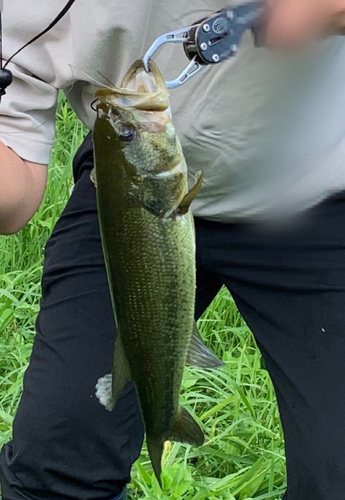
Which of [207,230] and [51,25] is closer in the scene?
[51,25]

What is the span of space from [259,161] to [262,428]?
109cm

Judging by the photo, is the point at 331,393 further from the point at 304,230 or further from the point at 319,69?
the point at 319,69

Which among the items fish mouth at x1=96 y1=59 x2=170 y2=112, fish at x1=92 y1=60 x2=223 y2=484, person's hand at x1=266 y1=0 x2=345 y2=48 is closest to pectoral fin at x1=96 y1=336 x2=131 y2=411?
fish at x1=92 y1=60 x2=223 y2=484

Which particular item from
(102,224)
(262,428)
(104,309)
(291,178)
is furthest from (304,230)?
(262,428)

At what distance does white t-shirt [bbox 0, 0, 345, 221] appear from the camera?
1762 mm

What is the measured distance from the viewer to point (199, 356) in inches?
63.7

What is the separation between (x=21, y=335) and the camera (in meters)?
3.11

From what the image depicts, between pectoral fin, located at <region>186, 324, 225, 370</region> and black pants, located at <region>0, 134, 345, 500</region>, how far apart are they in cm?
35

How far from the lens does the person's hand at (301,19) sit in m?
1.29

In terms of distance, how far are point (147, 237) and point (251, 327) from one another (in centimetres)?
64

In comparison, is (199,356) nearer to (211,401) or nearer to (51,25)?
(51,25)

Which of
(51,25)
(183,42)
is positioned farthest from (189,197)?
(51,25)

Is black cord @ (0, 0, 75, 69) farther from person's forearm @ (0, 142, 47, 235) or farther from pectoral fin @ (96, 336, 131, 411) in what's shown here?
pectoral fin @ (96, 336, 131, 411)

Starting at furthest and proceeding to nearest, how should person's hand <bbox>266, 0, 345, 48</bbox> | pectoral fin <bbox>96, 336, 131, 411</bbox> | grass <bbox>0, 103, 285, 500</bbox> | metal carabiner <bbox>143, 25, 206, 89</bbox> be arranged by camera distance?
grass <bbox>0, 103, 285, 500</bbox>, pectoral fin <bbox>96, 336, 131, 411</bbox>, metal carabiner <bbox>143, 25, 206, 89</bbox>, person's hand <bbox>266, 0, 345, 48</bbox>
